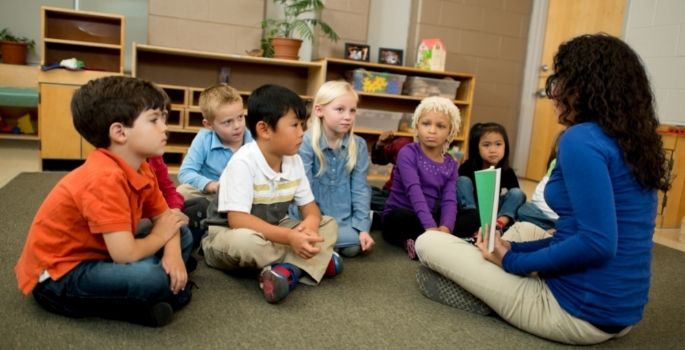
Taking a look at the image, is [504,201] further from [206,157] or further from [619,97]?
[206,157]

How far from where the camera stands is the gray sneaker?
141cm

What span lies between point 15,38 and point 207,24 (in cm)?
183

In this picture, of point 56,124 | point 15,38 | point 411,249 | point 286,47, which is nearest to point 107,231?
point 411,249

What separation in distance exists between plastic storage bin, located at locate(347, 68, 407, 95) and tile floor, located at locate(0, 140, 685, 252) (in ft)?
4.17

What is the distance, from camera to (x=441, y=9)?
4113mm

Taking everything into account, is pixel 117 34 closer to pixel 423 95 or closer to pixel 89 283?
pixel 423 95

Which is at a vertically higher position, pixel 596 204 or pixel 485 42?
pixel 485 42

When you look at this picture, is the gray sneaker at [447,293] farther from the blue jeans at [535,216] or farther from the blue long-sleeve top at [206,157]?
the blue long-sleeve top at [206,157]

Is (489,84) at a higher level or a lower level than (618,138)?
higher

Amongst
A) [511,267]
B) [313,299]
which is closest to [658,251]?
[511,267]

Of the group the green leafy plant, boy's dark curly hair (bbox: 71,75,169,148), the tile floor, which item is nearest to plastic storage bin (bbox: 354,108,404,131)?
the tile floor

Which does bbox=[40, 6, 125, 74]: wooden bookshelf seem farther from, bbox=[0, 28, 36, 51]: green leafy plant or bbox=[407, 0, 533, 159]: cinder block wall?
bbox=[407, 0, 533, 159]: cinder block wall

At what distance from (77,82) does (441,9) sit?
2.77 metres

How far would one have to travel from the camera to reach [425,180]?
202cm
